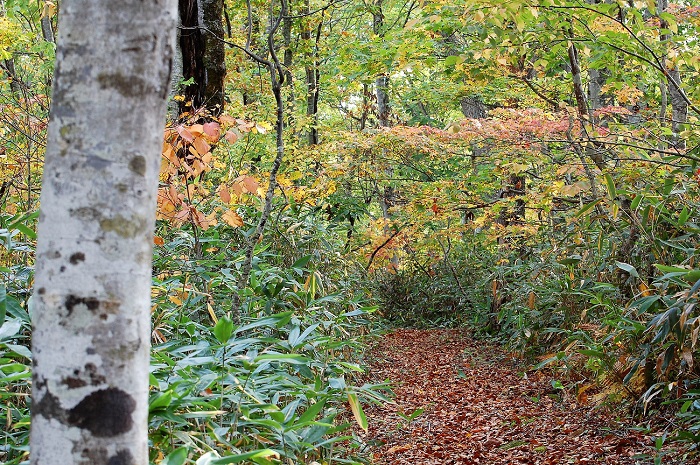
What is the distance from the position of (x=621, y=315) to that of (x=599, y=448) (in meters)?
1.00

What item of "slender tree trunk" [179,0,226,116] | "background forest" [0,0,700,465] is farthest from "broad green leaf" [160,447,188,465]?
"slender tree trunk" [179,0,226,116]

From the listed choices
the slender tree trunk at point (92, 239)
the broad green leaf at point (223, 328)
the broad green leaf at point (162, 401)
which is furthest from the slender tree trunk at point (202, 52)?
the slender tree trunk at point (92, 239)

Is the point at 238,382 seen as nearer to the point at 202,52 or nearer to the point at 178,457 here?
the point at 178,457

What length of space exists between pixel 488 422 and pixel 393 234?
6.45 meters

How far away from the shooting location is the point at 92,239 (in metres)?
1.15

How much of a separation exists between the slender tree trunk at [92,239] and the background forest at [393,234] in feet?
2.22

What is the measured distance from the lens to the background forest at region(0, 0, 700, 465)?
2.73 meters

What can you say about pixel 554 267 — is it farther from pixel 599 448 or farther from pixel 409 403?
pixel 599 448

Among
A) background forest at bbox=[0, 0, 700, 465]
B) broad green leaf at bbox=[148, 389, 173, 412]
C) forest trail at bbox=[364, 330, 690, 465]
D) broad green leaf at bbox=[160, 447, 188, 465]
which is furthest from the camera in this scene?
forest trail at bbox=[364, 330, 690, 465]

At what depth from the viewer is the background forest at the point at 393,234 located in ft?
8.95

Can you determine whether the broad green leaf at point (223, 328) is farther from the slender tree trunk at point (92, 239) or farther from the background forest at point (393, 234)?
the slender tree trunk at point (92, 239)

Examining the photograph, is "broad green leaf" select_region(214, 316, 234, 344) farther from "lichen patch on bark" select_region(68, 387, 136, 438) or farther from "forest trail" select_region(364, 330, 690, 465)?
"forest trail" select_region(364, 330, 690, 465)

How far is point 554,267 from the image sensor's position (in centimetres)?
693

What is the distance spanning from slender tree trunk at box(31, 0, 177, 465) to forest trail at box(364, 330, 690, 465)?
2.58 metres
